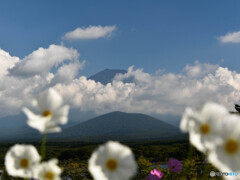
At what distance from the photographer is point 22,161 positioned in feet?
3.39

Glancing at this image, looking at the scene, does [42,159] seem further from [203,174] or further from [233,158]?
[203,174]

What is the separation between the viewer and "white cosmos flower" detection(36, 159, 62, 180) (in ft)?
3.13

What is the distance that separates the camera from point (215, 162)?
2.48 feet

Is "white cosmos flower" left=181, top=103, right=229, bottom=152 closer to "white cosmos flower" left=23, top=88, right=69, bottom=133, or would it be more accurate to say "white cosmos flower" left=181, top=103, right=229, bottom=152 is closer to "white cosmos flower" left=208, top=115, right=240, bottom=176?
"white cosmos flower" left=208, top=115, right=240, bottom=176

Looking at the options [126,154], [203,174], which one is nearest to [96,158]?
[126,154]

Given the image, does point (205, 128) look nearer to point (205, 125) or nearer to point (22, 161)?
point (205, 125)

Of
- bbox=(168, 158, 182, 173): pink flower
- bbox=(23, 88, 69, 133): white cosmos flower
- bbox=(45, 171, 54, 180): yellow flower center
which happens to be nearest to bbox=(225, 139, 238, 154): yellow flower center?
bbox=(23, 88, 69, 133): white cosmos flower

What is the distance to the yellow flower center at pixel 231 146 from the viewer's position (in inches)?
31.0

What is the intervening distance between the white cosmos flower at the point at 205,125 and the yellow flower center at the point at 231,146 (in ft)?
0.14

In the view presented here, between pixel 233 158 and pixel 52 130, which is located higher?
pixel 52 130

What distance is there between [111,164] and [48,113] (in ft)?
0.98

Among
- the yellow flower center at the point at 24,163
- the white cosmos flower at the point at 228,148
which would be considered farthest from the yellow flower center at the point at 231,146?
the yellow flower center at the point at 24,163

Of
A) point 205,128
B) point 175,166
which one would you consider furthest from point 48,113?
point 175,166

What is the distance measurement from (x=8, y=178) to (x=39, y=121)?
0.58m
